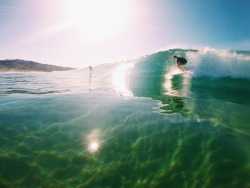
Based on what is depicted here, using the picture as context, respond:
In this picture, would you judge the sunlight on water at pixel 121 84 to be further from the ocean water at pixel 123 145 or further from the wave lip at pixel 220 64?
the wave lip at pixel 220 64

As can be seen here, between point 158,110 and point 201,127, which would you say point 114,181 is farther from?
point 158,110

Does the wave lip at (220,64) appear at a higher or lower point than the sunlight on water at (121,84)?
higher

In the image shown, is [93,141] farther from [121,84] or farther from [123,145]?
[121,84]

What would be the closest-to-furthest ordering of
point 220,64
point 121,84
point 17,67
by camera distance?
point 121,84, point 220,64, point 17,67

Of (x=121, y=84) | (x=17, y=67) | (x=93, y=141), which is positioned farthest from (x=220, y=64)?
(x=17, y=67)

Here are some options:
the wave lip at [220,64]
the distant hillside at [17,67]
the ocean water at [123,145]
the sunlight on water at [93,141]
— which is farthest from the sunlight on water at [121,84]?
the distant hillside at [17,67]

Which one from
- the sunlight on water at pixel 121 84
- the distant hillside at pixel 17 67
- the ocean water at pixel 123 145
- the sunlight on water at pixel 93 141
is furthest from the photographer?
the distant hillside at pixel 17 67

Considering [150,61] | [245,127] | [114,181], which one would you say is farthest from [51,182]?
[150,61]

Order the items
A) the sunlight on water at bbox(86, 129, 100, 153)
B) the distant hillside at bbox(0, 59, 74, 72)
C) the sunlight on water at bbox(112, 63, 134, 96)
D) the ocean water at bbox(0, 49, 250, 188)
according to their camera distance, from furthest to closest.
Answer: the distant hillside at bbox(0, 59, 74, 72) < the sunlight on water at bbox(112, 63, 134, 96) < the sunlight on water at bbox(86, 129, 100, 153) < the ocean water at bbox(0, 49, 250, 188)

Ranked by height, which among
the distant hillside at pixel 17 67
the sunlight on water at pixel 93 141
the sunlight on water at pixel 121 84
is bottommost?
the sunlight on water at pixel 93 141

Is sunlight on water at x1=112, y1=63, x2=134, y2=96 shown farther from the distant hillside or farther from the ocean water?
the distant hillside

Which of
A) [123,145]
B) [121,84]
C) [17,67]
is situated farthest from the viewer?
[17,67]

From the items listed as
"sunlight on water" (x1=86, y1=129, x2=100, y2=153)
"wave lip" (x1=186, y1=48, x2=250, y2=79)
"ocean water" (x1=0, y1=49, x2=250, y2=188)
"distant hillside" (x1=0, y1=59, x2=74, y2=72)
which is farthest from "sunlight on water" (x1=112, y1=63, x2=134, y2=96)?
"distant hillside" (x1=0, y1=59, x2=74, y2=72)

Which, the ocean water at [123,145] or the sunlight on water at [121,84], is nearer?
the ocean water at [123,145]
